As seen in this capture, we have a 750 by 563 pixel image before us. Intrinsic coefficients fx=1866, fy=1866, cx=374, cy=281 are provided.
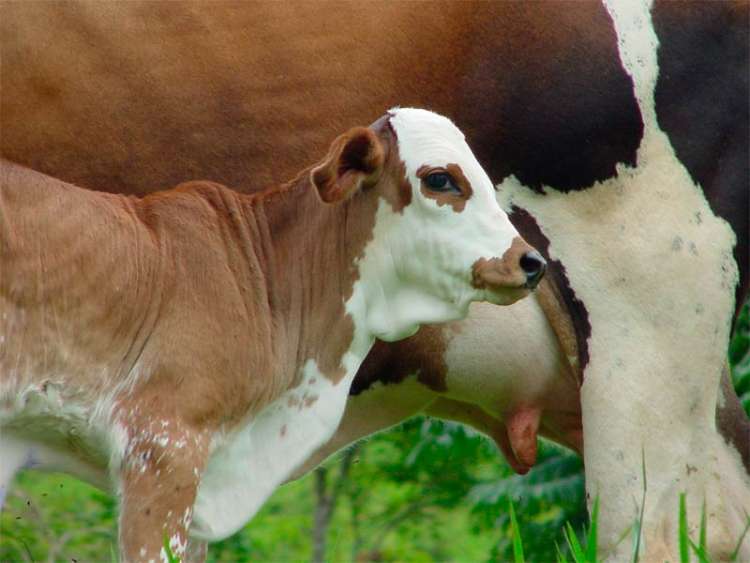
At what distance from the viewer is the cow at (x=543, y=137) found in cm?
580

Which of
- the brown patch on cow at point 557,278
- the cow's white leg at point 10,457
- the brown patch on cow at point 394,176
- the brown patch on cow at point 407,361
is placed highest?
the brown patch on cow at point 394,176

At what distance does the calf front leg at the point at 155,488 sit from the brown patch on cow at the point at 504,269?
0.92m

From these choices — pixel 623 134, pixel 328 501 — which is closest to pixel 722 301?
pixel 623 134

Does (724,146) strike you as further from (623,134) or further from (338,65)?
(338,65)

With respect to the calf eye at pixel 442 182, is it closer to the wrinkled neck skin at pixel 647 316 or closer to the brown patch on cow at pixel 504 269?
the brown patch on cow at pixel 504 269

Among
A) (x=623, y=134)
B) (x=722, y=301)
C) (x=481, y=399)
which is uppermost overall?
(x=623, y=134)

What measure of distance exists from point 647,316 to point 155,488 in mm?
1717

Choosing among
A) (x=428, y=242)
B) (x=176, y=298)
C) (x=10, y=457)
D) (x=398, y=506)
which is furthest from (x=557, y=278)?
(x=398, y=506)

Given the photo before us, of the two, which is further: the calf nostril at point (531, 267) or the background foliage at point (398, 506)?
the background foliage at point (398, 506)

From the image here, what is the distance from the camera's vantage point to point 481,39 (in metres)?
6.02

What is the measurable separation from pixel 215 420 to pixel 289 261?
A: 0.57 m

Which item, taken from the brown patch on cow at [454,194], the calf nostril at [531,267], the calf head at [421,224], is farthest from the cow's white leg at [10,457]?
the calf nostril at [531,267]

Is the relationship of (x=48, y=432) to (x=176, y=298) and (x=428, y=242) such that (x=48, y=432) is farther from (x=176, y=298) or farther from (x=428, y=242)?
(x=428, y=242)

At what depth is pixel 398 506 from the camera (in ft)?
39.3
